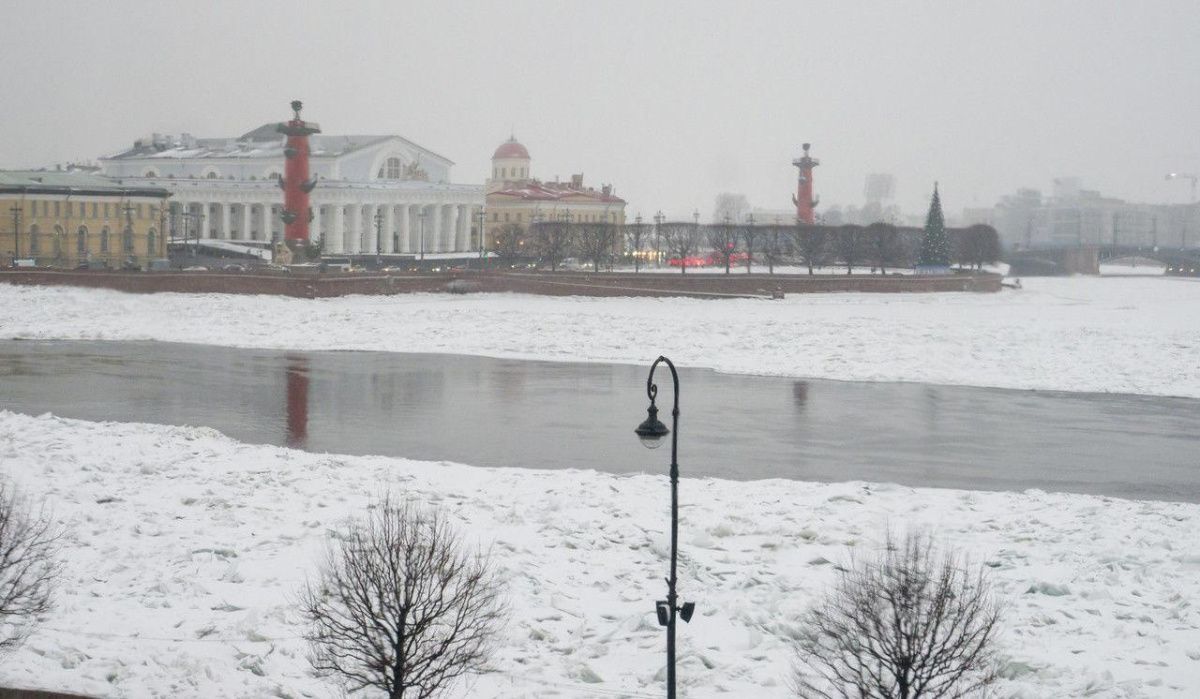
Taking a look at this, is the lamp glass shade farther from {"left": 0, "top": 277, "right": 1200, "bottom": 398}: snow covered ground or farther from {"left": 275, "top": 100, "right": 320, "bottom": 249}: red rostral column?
{"left": 275, "top": 100, "right": 320, "bottom": 249}: red rostral column

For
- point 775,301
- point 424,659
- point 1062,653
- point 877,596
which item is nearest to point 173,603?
point 424,659

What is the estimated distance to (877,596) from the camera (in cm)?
879

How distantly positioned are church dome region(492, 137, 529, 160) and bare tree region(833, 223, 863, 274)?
4743 centimetres

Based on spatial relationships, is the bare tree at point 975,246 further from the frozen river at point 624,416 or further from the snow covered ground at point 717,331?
the frozen river at point 624,416

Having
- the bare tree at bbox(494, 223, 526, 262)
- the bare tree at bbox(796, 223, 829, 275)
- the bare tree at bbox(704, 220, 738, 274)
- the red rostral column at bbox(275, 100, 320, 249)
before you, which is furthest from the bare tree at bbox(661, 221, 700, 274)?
the red rostral column at bbox(275, 100, 320, 249)

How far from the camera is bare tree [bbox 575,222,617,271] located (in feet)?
202

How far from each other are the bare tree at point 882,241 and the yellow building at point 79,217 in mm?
32105

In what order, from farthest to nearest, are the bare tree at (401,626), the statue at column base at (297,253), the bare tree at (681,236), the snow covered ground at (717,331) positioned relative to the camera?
the bare tree at (681,236) → the statue at column base at (297,253) → the snow covered ground at (717,331) → the bare tree at (401,626)

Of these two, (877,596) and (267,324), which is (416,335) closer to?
(267,324)

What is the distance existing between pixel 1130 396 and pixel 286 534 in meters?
19.4

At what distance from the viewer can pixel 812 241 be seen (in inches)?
2442

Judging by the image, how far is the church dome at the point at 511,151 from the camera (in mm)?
106938

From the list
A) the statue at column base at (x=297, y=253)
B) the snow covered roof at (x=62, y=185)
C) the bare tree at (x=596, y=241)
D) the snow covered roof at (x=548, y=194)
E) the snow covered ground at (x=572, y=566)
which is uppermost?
the snow covered roof at (x=548, y=194)

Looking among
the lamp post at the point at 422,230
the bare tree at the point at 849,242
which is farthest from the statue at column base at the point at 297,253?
the bare tree at the point at 849,242
